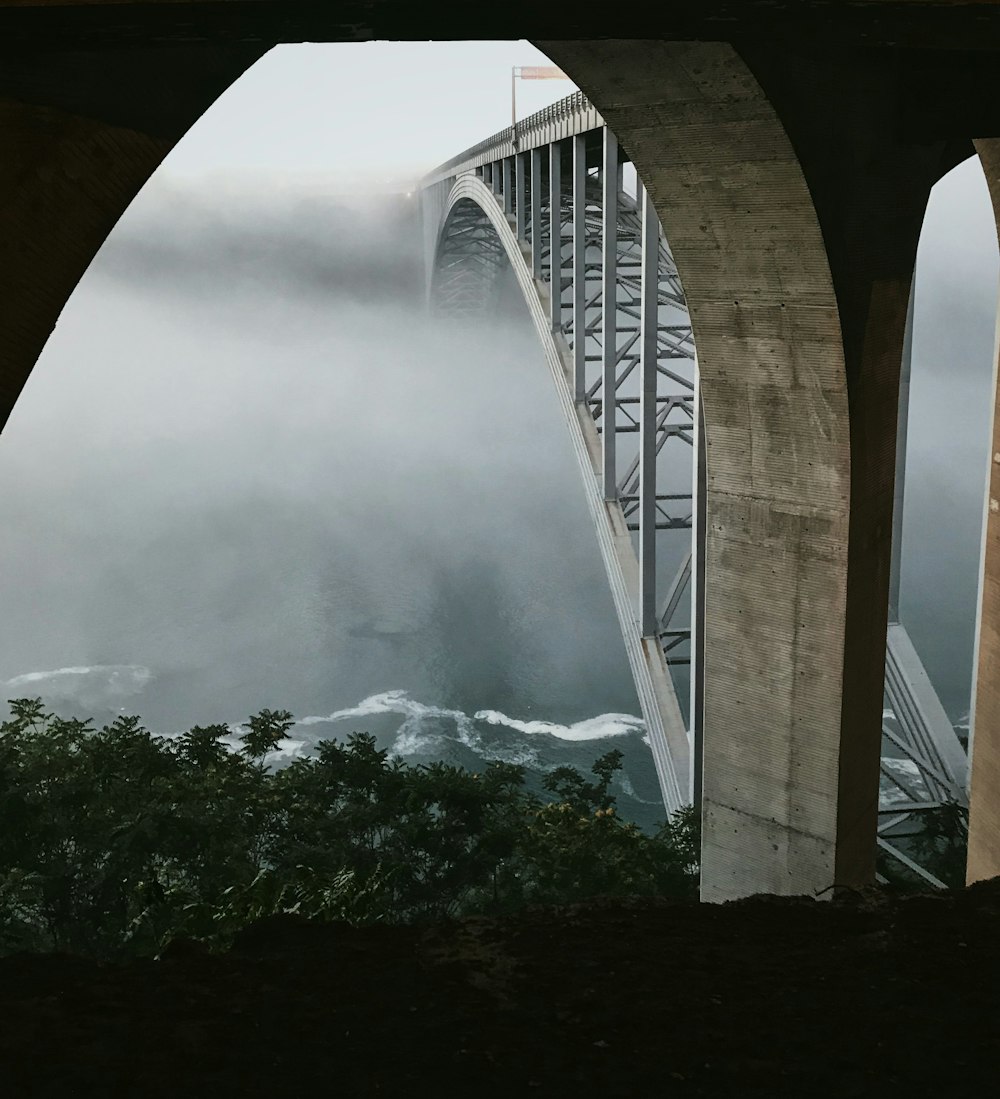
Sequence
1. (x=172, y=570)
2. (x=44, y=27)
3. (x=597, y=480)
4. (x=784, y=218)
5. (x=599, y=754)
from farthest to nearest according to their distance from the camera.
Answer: (x=172, y=570)
(x=599, y=754)
(x=597, y=480)
(x=784, y=218)
(x=44, y=27)

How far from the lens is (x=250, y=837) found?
9.68 meters

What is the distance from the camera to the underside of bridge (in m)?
6.20

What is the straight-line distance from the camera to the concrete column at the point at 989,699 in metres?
8.82

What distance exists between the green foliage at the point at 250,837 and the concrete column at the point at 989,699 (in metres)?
2.49

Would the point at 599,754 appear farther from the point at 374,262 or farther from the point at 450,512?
the point at 374,262

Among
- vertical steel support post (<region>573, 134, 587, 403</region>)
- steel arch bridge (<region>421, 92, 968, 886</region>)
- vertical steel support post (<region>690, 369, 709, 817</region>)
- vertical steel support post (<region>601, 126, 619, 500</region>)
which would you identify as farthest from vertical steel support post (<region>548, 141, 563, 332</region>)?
vertical steel support post (<region>690, 369, 709, 817</region>)

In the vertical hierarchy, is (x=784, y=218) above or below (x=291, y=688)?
above

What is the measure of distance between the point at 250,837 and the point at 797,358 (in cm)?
596

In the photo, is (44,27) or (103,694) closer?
(44,27)

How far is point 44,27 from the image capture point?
276 cm

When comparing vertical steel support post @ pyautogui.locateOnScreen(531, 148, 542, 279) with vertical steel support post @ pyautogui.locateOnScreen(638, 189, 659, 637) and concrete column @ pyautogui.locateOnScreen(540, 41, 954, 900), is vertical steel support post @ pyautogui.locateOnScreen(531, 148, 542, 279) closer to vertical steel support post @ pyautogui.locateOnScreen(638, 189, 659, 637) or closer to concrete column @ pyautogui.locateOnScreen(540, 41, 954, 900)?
vertical steel support post @ pyautogui.locateOnScreen(638, 189, 659, 637)

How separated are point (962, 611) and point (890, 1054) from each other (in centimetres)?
3539

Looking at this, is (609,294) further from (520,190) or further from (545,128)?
(520,190)

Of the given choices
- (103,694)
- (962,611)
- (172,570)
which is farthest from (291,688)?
(962,611)
